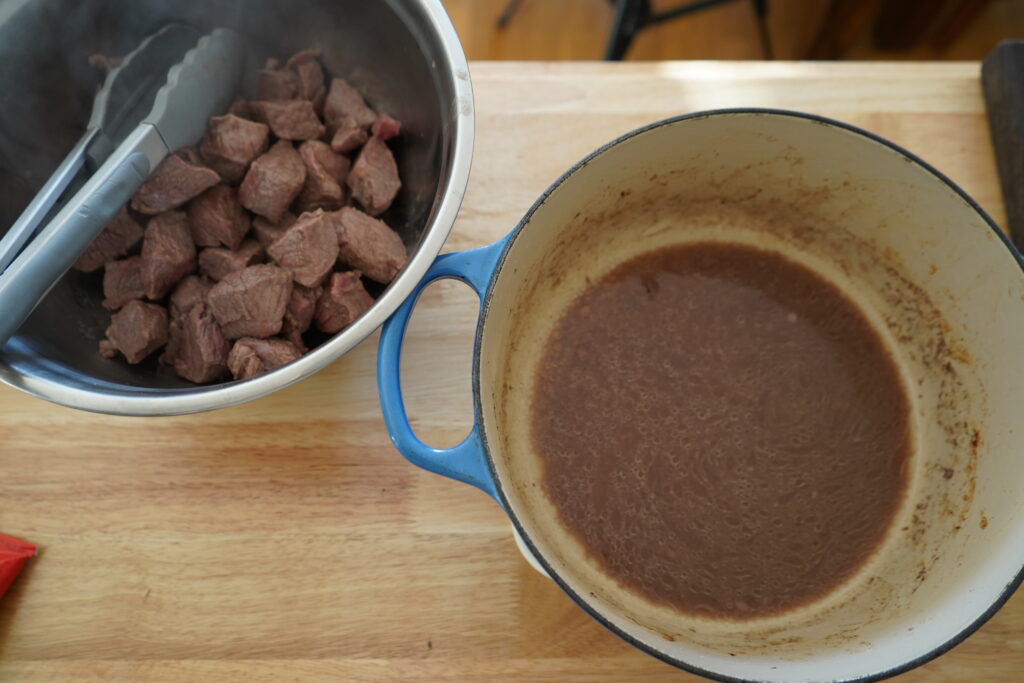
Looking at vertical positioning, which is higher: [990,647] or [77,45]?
[77,45]

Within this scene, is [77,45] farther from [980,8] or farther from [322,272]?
[980,8]

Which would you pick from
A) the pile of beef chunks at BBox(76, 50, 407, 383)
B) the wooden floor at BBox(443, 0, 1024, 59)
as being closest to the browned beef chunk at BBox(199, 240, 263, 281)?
the pile of beef chunks at BBox(76, 50, 407, 383)

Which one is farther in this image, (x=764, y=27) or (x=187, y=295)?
(x=764, y=27)

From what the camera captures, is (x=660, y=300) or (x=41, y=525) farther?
(x=660, y=300)

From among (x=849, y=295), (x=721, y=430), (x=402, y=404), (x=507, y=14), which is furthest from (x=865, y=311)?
(x=507, y=14)

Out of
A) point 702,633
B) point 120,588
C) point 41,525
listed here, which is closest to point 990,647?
point 702,633

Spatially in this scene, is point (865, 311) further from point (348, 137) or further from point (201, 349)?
point (201, 349)
